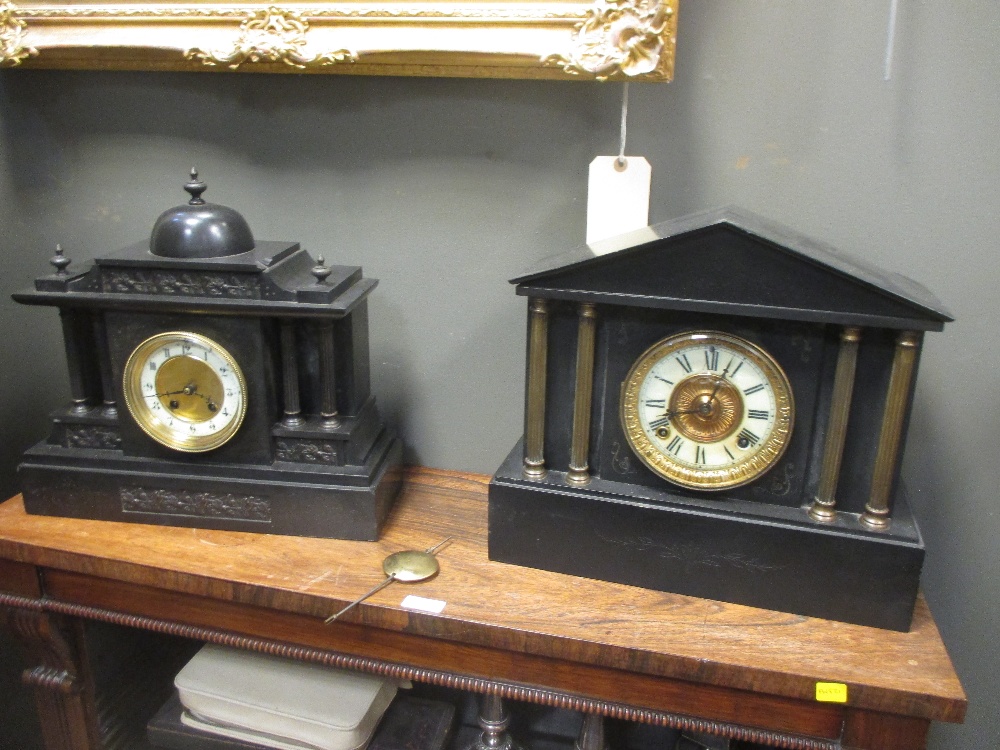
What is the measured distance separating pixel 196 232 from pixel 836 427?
727mm

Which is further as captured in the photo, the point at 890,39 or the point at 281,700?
the point at 281,700

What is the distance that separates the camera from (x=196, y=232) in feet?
3.21

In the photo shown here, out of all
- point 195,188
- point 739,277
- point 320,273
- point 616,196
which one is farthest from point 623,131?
point 195,188

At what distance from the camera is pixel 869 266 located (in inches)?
34.5

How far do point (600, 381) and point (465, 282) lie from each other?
30 cm

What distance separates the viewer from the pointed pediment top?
0.80m

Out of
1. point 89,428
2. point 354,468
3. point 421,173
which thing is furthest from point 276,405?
point 421,173

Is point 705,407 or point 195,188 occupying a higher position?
point 195,188

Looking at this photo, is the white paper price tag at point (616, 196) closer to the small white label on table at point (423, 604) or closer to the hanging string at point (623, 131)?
the hanging string at point (623, 131)

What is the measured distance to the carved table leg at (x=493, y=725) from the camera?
1037mm

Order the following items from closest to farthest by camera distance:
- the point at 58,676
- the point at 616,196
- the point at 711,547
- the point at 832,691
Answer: the point at 832,691 < the point at 711,547 < the point at 616,196 < the point at 58,676

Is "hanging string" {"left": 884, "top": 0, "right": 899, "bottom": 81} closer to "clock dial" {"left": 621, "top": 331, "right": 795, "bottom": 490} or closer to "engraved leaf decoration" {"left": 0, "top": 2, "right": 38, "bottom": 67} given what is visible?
"clock dial" {"left": 621, "top": 331, "right": 795, "bottom": 490}

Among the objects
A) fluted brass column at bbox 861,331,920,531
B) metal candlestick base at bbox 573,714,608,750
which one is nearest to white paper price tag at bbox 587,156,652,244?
fluted brass column at bbox 861,331,920,531

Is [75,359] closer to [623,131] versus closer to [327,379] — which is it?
[327,379]
